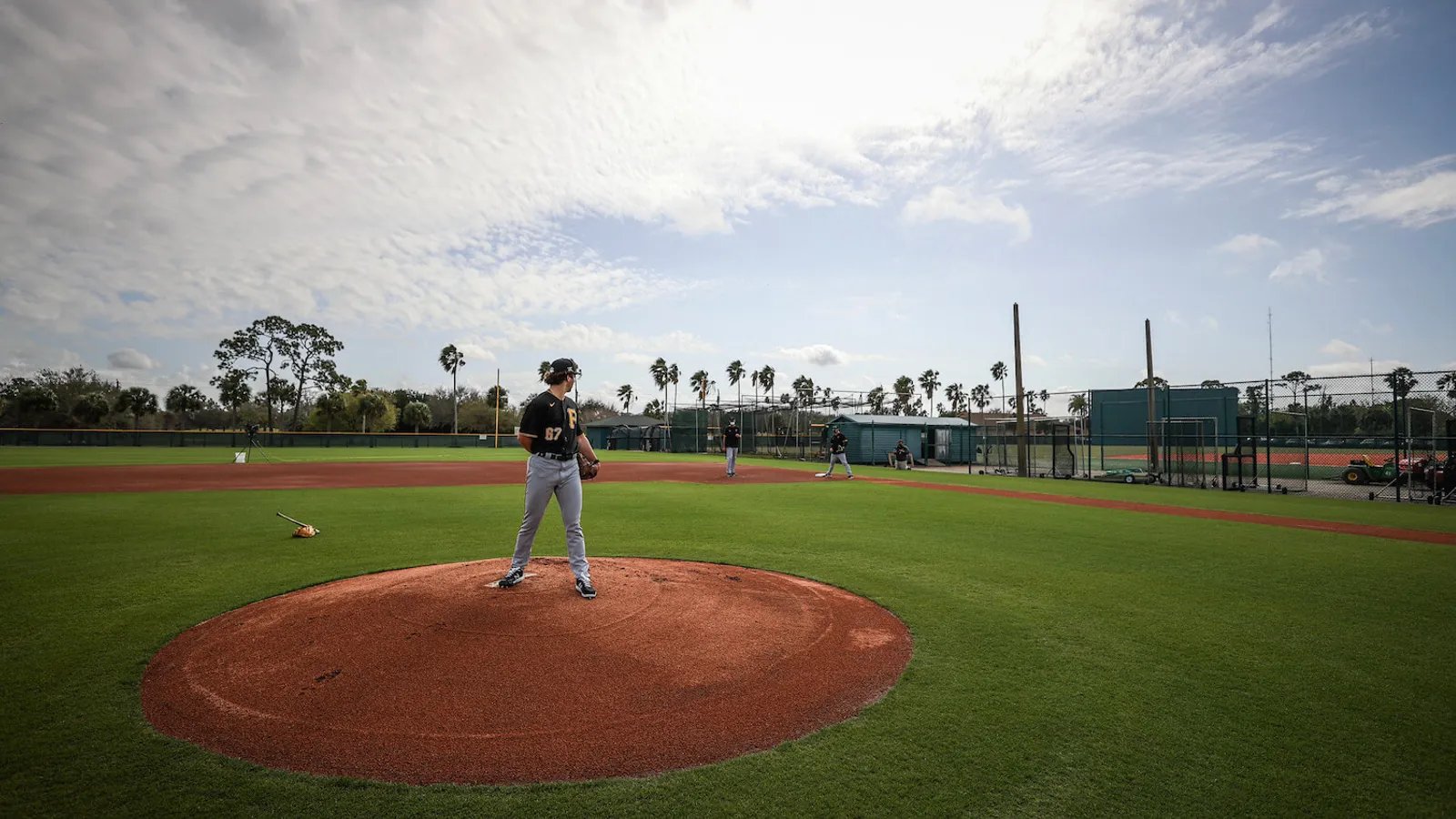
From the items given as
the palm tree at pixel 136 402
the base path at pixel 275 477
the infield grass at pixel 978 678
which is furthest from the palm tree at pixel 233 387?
the infield grass at pixel 978 678

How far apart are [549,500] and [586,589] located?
879 mm

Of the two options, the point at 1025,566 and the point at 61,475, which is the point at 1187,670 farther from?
the point at 61,475

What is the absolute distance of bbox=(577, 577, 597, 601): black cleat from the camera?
5879mm

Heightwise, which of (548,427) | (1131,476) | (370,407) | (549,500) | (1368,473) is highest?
(370,407)

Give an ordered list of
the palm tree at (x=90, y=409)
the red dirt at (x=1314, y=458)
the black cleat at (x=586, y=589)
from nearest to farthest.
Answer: the black cleat at (x=586, y=589)
the red dirt at (x=1314, y=458)
the palm tree at (x=90, y=409)

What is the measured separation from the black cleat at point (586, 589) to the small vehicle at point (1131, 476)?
22.1 metres

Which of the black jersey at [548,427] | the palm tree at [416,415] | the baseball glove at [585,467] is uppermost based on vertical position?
the palm tree at [416,415]

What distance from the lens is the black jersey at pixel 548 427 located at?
6012 millimetres

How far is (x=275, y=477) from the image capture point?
71.7ft

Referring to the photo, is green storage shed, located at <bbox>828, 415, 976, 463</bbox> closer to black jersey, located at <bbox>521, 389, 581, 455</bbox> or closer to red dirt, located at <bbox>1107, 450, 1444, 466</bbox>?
red dirt, located at <bbox>1107, 450, 1444, 466</bbox>

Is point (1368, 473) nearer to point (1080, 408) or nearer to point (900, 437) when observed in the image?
point (1080, 408)

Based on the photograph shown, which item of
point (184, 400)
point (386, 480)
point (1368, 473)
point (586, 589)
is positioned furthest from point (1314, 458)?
point (184, 400)

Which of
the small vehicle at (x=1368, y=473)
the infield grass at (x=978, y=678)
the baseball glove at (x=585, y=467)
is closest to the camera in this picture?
the infield grass at (x=978, y=678)

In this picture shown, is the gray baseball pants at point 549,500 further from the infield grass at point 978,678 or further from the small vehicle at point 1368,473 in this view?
the small vehicle at point 1368,473
